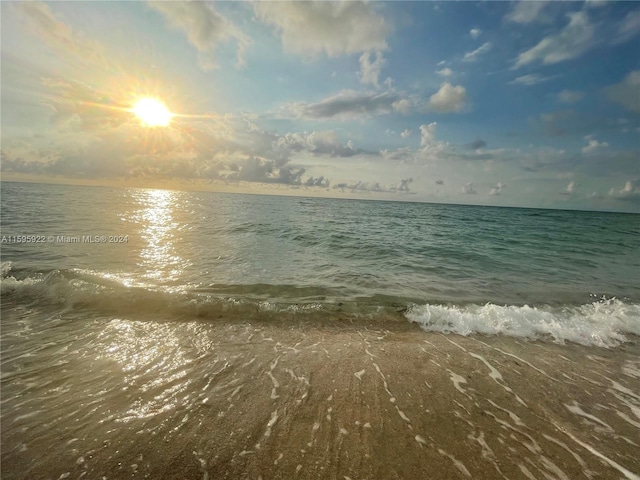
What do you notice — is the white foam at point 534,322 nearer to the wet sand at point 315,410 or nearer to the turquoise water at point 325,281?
the turquoise water at point 325,281

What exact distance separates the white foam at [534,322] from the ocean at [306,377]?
0.06 metres

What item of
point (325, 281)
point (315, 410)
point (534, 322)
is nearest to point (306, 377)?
point (315, 410)

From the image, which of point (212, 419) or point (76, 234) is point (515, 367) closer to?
point (212, 419)

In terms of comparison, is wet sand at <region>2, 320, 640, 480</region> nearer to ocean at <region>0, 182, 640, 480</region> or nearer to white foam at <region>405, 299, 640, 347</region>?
ocean at <region>0, 182, 640, 480</region>

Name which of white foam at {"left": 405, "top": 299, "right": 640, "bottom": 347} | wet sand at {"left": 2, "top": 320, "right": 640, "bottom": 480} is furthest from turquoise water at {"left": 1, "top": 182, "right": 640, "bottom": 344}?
wet sand at {"left": 2, "top": 320, "right": 640, "bottom": 480}

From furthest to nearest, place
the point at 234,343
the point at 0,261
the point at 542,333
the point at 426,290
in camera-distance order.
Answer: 1. the point at 0,261
2. the point at 426,290
3. the point at 542,333
4. the point at 234,343

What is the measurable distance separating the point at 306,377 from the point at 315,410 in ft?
2.80

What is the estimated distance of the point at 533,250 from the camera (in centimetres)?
2116

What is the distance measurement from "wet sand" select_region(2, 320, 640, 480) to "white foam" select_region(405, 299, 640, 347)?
743 mm

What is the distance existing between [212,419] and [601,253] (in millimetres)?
30538

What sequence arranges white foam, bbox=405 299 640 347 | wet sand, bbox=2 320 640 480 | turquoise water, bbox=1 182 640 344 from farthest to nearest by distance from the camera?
turquoise water, bbox=1 182 640 344, white foam, bbox=405 299 640 347, wet sand, bbox=2 320 640 480

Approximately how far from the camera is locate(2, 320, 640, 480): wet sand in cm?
334

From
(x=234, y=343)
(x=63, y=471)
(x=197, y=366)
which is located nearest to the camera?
(x=63, y=471)

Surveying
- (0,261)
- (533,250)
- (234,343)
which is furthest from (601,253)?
(0,261)
